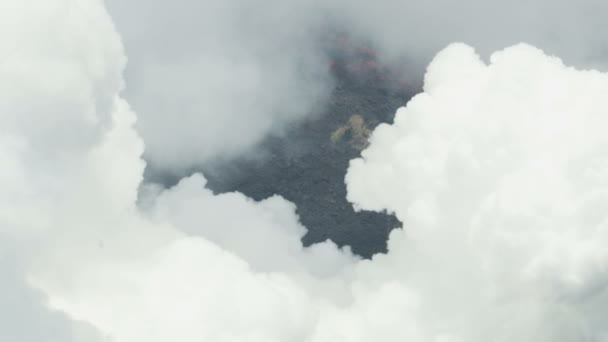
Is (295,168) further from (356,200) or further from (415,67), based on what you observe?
(415,67)

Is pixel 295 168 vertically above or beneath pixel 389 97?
beneath

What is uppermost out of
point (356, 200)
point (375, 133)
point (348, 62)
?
point (348, 62)

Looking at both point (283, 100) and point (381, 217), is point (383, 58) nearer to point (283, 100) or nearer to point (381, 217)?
point (283, 100)

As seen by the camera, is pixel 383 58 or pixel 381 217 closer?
pixel 383 58

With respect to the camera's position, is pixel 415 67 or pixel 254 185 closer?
pixel 415 67

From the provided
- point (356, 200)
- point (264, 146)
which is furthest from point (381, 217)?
point (264, 146)

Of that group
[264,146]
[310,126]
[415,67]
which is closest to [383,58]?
[415,67]

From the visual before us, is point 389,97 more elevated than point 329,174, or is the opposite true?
point 389,97

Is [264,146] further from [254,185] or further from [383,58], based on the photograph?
[383,58]
